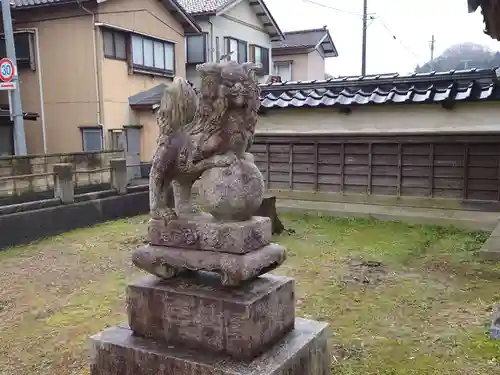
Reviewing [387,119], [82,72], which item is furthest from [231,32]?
[387,119]

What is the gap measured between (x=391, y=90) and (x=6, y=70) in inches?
412

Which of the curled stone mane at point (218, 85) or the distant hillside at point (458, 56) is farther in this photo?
the distant hillside at point (458, 56)

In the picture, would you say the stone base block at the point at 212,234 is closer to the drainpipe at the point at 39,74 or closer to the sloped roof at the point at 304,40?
the drainpipe at the point at 39,74

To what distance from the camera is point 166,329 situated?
3094 mm

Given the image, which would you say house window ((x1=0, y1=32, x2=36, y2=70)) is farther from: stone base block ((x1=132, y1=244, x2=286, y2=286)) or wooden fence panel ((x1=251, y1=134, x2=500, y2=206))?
stone base block ((x1=132, y1=244, x2=286, y2=286))

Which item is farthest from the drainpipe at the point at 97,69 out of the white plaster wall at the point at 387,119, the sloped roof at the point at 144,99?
the white plaster wall at the point at 387,119

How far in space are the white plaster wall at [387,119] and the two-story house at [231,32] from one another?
1093 centimetres

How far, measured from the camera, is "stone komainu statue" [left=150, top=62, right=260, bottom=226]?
288 centimetres

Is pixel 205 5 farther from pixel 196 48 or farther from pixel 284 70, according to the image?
pixel 284 70

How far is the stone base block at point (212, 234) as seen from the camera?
2881mm

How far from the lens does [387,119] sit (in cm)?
1051

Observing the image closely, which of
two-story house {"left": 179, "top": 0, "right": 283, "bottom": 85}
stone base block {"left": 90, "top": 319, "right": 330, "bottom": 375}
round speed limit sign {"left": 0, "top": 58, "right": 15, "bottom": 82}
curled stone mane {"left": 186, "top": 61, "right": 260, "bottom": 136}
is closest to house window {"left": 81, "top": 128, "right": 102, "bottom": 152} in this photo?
round speed limit sign {"left": 0, "top": 58, "right": 15, "bottom": 82}

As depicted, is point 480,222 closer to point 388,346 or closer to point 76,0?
point 388,346

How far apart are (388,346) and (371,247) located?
4086 mm
